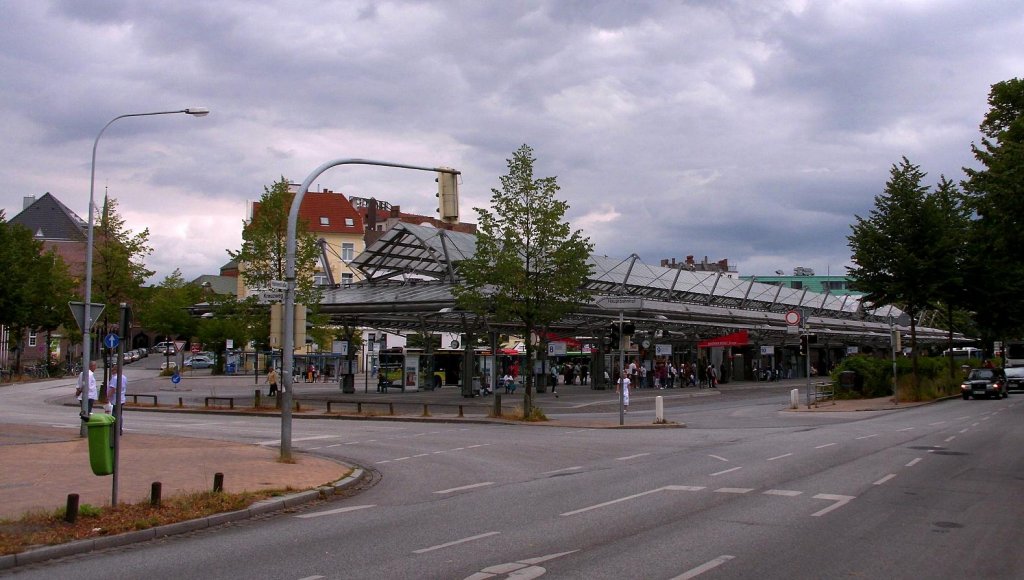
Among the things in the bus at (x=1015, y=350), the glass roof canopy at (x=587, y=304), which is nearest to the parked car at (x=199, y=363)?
the glass roof canopy at (x=587, y=304)

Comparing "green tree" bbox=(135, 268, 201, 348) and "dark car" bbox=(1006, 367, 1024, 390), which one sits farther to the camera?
"green tree" bbox=(135, 268, 201, 348)

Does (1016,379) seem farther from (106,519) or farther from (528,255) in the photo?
(106,519)

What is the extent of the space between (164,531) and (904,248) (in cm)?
3714

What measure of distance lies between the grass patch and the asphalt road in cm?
45

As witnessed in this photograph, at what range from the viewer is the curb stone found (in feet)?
28.7

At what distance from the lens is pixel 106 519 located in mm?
10305

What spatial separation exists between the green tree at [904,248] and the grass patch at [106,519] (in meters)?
35.6

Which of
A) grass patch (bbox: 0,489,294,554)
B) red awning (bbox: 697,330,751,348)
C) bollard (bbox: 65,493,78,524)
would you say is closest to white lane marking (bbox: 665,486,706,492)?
grass patch (bbox: 0,489,294,554)

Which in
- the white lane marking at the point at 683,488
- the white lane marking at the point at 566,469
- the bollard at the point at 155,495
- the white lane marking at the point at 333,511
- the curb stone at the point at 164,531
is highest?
the bollard at the point at 155,495

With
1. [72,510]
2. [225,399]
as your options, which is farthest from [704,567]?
[225,399]

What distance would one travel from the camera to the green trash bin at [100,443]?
1073 centimetres

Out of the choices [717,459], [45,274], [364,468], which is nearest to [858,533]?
[717,459]

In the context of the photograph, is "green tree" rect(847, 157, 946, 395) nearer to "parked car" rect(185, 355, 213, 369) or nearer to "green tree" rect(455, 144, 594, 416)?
"green tree" rect(455, 144, 594, 416)

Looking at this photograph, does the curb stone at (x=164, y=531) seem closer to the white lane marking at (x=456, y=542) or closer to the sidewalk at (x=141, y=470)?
the sidewalk at (x=141, y=470)
